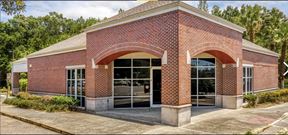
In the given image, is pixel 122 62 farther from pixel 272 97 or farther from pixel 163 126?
pixel 272 97

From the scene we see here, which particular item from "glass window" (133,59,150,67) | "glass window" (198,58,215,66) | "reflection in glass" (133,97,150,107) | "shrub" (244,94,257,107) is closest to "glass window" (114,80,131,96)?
"reflection in glass" (133,97,150,107)

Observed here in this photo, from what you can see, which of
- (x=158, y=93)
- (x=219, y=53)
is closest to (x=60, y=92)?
(x=158, y=93)

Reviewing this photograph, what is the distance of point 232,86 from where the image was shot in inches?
697

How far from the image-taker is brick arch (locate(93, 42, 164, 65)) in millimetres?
13484

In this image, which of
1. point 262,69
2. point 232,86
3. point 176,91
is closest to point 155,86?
point 232,86

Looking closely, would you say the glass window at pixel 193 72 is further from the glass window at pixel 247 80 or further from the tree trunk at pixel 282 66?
the tree trunk at pixel 282 66

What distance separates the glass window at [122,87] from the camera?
18062mm

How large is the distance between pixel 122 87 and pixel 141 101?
4.88ft

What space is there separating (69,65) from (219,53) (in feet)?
34.6

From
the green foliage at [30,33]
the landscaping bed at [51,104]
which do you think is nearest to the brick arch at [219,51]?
the landscaping bed at [51,104]

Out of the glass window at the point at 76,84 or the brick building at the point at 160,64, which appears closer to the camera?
the brick building at the point at 160,64

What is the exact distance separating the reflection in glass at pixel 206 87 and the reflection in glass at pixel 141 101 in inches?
133

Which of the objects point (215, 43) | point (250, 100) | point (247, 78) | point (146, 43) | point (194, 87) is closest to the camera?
point (146, 43)

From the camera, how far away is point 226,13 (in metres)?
48.0
